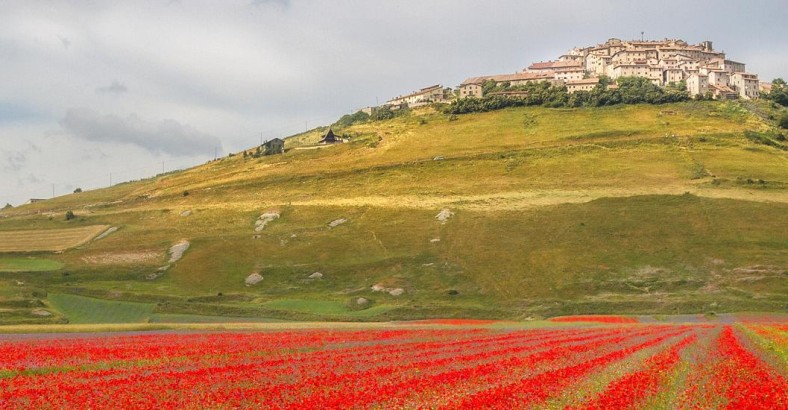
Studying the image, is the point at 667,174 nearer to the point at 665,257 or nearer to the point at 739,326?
the point at 665,257

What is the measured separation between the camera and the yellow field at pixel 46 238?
426 ft

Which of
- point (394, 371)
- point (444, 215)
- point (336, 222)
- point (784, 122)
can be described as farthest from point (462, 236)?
point (784, 122)

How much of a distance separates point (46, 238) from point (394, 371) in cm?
12551

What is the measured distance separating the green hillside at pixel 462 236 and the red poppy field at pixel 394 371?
33.1m

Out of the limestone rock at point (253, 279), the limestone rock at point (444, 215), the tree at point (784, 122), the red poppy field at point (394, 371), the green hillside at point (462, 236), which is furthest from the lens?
the tree at point (784, 122)

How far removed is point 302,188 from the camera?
166 metres

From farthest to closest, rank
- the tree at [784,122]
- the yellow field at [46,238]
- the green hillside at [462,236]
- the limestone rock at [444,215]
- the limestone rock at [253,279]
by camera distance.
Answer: the tree at [784,122]
the yellow field at [46,238]
the limestone rock at [444,215]
the limestone rock at [253,279]
the green hillside at [462,236]

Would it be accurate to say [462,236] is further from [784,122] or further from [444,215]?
[784,122]

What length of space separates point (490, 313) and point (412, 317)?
977 centimetres

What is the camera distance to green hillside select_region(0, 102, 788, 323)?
298 ft

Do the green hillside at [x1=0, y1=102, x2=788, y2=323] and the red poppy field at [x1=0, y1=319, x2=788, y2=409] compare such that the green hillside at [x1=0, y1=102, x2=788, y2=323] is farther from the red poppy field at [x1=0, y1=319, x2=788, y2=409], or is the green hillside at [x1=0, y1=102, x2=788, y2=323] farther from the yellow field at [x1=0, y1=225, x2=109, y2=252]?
the red poppy field at [x1=0, y1=319, x2=788, y2=409]

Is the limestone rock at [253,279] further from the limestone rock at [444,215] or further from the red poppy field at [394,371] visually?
the red poppy field at [394,371]

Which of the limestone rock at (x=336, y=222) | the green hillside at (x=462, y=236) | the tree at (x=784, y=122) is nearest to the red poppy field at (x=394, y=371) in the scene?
the green hillside at (x=462, y=236)

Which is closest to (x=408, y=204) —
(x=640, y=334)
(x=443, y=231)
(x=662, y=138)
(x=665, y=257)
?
(x=443, y=231)
